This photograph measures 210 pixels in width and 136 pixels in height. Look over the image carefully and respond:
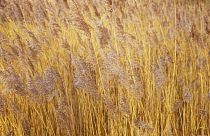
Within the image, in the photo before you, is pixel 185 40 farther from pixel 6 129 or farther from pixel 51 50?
pixel 6 129

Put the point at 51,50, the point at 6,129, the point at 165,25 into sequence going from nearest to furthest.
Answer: the point at 6,129, the point at 51,50, the point at 165,25

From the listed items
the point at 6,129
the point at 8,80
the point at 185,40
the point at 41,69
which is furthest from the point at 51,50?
the point at 185,40

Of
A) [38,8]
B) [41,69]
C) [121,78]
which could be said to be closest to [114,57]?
[121,78]

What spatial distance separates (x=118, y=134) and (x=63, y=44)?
0.74 meters

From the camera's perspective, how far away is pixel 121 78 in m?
1.06

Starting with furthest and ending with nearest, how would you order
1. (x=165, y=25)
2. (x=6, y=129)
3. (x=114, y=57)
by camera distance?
(x=165, y=25)
(x=6, y=129)
(x=114, y=57)

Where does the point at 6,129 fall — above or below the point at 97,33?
below

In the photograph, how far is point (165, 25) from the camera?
275 cm

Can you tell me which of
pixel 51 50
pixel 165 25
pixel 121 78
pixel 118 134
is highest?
pixel 165 25

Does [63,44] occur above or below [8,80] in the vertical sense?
above

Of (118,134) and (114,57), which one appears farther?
(118,134)

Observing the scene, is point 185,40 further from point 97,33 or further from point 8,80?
point 8,80

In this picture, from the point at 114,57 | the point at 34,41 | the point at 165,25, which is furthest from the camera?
the point at 165,25

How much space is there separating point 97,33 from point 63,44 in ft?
1.81
